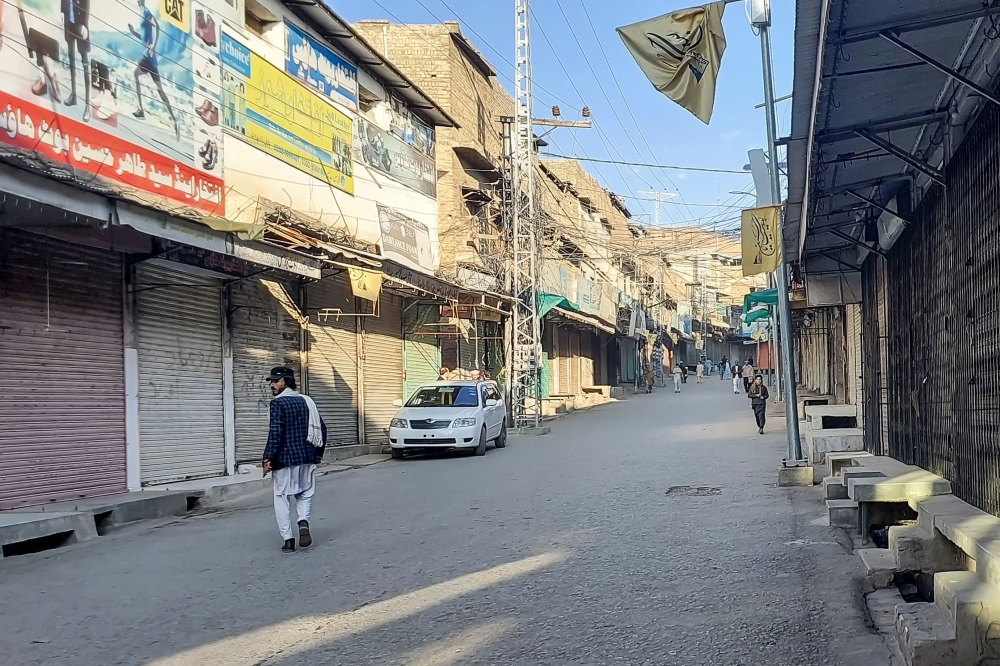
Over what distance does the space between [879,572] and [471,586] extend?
10.1 feet

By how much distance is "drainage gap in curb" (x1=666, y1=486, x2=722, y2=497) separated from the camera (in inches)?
454

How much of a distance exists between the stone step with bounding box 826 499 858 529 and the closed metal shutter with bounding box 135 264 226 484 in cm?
950

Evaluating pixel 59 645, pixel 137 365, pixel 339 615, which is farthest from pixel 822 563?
pixel 137 365

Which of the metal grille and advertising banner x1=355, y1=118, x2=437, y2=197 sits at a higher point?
advertising banner x1=355, y1=118, x2=437, y2=197

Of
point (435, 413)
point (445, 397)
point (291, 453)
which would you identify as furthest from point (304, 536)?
point (445, 397)

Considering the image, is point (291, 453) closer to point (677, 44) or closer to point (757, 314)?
point (677, 44)


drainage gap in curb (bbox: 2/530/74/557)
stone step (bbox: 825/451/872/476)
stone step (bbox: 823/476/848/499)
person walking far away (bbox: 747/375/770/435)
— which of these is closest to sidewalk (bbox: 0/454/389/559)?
drainage gap in curb (bbox: 2/530/74/557)

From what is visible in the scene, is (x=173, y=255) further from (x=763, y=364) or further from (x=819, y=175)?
(x=763, y=364)

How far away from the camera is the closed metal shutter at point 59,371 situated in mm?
10375

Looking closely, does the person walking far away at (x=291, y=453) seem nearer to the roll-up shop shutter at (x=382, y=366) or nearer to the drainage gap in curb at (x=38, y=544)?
the drainage gap in curb at (x=38, y=544)

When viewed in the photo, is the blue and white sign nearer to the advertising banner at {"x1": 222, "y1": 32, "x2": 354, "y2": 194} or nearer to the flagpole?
the advertising banner at {"x1": 222, "y1": 32, "x2": 354, "y2": 194}

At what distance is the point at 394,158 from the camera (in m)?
21.8

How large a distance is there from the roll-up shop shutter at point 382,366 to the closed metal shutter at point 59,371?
8.77 m

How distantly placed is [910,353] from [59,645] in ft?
26.5
